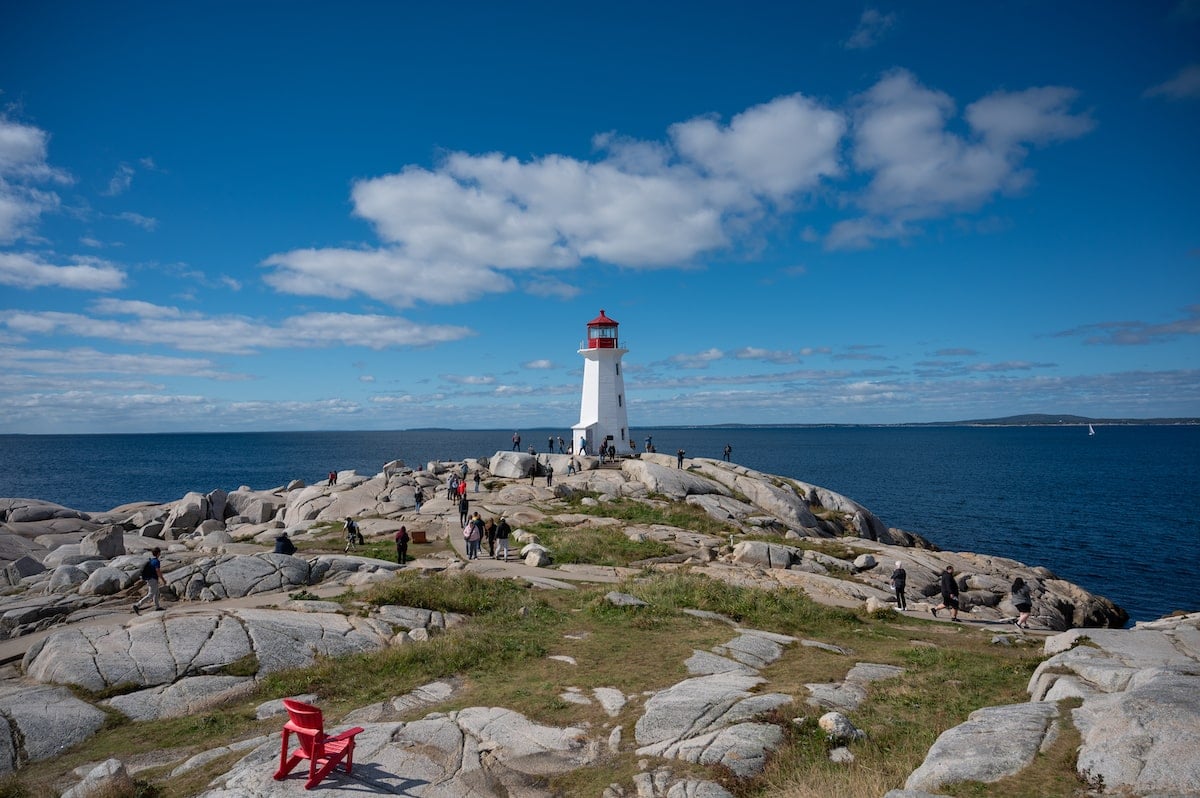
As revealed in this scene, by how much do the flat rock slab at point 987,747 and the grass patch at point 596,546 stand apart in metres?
19.0

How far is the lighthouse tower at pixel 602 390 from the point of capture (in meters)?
52.7

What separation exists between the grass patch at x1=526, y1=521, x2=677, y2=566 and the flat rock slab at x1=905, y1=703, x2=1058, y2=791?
1902cm

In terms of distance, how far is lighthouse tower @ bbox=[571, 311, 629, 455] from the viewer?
173 ft

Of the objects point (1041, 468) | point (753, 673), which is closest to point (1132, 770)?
point (753, 673)

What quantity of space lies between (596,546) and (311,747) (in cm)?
2127

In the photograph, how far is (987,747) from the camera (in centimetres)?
879

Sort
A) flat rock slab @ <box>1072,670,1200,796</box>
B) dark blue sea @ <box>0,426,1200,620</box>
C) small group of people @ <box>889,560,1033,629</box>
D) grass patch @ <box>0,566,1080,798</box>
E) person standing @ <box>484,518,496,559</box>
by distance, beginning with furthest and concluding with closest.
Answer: dark blue sea @ <box>0,426,1200,620</box>, person standing @ <box>484,518,496,559</box>, small group of people @ <box>889,560,1033,629</box>, grass patch @ <box>0,566,1080,798</box>, flat rock slab @ <box>1072,670,1200,796</box>

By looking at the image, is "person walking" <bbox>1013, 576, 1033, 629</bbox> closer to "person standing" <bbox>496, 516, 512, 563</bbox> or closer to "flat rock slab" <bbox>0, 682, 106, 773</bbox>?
"person standing" <bbox>496, 516, 512, 563</bbox>

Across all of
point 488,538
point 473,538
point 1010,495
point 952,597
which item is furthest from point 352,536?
point 1010,495

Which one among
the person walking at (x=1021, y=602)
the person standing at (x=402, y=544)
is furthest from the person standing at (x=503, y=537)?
the person walking at (x=1021, y=602)

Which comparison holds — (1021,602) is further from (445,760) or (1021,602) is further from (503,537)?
(445,760)

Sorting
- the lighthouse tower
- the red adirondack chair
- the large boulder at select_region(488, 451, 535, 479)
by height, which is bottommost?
the red adirondack chair

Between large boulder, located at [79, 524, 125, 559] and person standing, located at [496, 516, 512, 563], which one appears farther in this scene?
large boulder, located at [79, 524, 125, 559]

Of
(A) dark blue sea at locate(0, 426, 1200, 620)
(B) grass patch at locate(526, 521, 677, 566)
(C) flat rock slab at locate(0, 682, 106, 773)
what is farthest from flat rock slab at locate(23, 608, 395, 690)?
(A) dark blue sea at locate(0, 426, 1200, 620)
